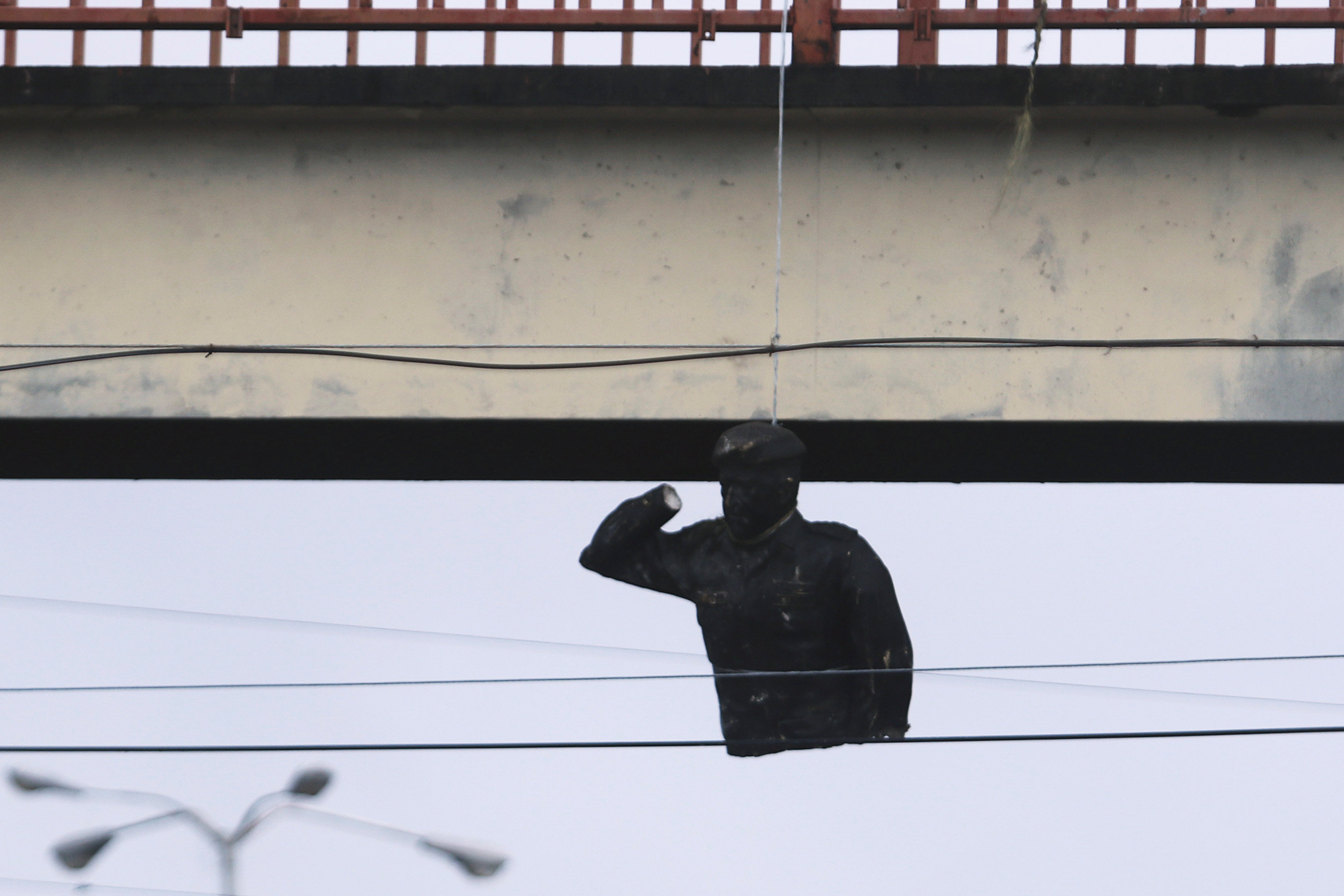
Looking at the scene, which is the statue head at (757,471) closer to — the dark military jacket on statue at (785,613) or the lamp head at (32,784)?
the dark military jacket on statue at (785,613)

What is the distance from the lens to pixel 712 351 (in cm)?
628

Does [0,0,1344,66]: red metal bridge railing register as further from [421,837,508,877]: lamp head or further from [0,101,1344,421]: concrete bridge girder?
[421,837,508,877]: lamp head

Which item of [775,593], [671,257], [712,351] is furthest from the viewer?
[671,257]

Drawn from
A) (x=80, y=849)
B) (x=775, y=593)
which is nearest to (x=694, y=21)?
(x=775, y=593)

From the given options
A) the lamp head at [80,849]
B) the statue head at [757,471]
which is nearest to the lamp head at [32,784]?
the lamp head at [80,849]

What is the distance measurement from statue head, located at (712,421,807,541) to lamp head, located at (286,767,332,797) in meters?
2.87

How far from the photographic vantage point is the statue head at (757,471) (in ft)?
18.8

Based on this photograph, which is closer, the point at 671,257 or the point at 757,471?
the point at 757,471

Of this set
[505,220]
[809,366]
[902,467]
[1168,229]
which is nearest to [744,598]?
[809,366]

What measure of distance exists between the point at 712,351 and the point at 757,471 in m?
0.73

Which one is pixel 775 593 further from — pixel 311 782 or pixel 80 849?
pixel 80 849

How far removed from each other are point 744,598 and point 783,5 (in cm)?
245

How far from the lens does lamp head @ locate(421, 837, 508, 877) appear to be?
693 centimetres

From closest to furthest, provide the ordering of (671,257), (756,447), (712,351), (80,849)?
1. (756,447)
2. (712,351)
3. (671,257)
4. (80,849)
